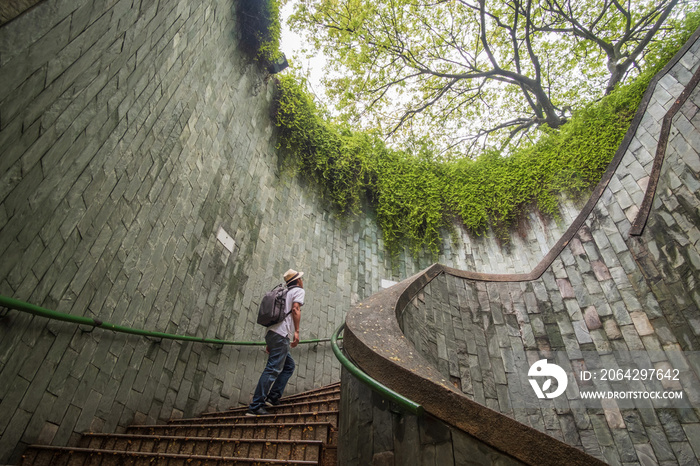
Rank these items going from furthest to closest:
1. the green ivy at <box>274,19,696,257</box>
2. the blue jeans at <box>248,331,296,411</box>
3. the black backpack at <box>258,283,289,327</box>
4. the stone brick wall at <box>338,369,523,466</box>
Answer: the green ivy at <box>274,19,696,257</box> → the black backpack at <box>258,283,289,327</box> → the blue jeans at <box>248,331,296,411</box> → the stone brick wall at <box>338,369,523,466</box>

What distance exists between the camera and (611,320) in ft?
14.0

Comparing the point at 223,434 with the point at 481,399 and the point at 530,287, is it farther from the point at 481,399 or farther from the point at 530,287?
the point at 530,287

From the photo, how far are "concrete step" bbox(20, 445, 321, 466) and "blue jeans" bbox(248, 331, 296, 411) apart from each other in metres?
1.05

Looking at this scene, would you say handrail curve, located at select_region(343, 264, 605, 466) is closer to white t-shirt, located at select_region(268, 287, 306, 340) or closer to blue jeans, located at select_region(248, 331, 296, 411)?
white t-shirt, located at select_region(268, 287, 306, 340)

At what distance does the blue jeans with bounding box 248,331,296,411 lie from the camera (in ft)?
12.1

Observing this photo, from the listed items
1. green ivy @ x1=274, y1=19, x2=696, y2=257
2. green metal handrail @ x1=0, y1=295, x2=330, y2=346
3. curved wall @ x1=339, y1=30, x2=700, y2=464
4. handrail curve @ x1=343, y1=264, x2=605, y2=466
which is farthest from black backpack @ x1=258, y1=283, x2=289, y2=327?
green ivy @ x1=274, y1=19, x2=696, y2=257

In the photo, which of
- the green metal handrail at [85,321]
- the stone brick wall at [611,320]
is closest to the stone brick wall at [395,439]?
the stone brick wall at [611,320]

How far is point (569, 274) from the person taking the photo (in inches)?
193

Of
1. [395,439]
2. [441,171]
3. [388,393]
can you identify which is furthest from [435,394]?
[441,171]

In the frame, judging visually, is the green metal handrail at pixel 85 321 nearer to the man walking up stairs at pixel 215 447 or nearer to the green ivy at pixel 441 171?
the man walking up stairs at pixel 215 447

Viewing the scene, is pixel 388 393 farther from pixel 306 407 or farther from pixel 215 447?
pixel 306 407

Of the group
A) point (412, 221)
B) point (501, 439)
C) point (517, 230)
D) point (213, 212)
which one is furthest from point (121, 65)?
point (517, 230)

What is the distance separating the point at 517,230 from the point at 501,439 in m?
7.47

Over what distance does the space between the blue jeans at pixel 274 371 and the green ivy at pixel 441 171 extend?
4.71m
